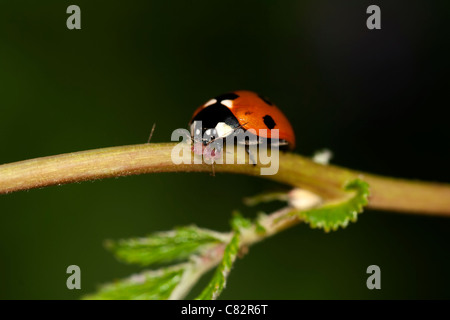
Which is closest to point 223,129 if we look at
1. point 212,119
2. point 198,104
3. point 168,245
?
point 212,119

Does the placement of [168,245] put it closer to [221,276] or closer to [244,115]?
[221,276]

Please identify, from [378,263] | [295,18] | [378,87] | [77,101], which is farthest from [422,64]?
[77,101]

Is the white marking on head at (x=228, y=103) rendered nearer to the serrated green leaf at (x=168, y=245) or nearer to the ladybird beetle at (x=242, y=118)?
the ladybird beetle at (x=242, y=118)

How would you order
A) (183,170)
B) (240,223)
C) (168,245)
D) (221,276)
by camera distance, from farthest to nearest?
(168,245) → (240,223) → (221,276) → (183,170)

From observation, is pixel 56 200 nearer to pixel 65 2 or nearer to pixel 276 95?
pixel 65 2

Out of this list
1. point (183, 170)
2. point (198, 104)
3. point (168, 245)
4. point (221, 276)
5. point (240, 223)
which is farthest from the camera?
point (198, 104)

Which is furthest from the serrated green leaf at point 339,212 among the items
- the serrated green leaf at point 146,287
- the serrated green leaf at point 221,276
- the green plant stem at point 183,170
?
the serrated green leaf at point 146,287
